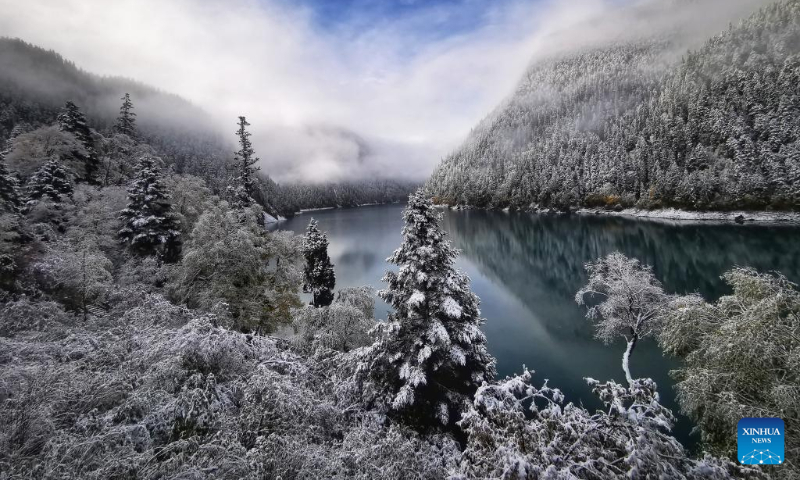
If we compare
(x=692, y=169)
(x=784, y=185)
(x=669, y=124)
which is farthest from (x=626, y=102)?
(x=784, y=185)

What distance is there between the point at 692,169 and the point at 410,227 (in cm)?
12121

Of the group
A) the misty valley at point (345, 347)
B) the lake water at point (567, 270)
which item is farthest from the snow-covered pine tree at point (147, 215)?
the lake water at point (567, 270)

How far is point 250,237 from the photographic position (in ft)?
69.5

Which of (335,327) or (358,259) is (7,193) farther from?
(358,259)

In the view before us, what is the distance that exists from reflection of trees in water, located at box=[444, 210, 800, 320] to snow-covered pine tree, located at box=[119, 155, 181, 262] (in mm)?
31613

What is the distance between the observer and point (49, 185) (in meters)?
22.3

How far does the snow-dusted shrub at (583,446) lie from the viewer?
173 inches

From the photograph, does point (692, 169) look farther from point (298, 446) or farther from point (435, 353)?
point (298, 446)

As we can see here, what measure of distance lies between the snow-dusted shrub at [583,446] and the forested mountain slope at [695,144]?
331 feet

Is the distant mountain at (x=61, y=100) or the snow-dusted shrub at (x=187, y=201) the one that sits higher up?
the distant mountain at (x=61, y=100)

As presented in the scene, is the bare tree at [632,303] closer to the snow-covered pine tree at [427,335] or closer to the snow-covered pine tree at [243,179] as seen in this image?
the snow-covered pine tree at [427,335]

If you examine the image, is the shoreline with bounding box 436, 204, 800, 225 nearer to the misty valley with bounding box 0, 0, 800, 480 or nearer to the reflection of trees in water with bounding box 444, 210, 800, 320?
the reflection of trees in water with bounding box 444, 210, 800, 320

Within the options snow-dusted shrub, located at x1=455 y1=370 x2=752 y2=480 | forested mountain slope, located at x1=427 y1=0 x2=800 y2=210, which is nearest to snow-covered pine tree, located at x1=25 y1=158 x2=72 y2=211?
snow-dusted shrub, located at x1=455 y1=370 x2=752 y2=480

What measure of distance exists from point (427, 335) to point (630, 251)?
56.5 m
